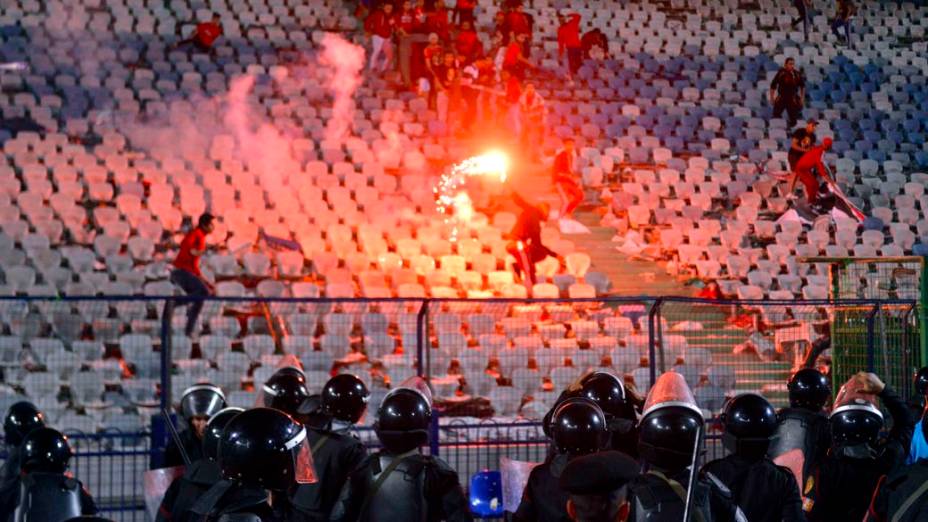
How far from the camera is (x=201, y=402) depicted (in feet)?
18.6

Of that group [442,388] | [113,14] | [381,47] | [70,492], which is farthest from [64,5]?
[70,492]

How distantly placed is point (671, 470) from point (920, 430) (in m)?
2.10

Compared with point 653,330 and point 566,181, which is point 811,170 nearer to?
point 566,181

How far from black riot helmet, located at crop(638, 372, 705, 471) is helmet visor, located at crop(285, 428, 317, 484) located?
0.97 metres

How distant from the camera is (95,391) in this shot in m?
10.5

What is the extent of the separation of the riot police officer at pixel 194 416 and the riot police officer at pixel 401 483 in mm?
1186

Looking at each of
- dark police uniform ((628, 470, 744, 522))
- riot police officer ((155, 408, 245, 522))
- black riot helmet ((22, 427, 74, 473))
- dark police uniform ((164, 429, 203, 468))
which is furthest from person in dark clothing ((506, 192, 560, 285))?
dark police uniform ((628, 470, 744, 522))

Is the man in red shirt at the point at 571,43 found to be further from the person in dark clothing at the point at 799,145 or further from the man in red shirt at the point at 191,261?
the man in red shirt at the point at 191,261

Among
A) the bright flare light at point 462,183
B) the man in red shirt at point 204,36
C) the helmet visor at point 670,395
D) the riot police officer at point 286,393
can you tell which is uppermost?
the man in red shirt at point 204,36

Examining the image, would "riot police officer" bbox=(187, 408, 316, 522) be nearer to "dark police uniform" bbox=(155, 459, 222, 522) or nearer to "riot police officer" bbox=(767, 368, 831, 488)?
"dark police uniform" bbox=(155, 459, 222, 522)

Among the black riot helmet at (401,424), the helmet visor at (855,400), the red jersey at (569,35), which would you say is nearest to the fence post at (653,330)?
the helmet visor at (855,400)

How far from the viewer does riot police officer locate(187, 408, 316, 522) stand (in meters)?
3.15

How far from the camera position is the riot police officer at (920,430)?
4.36m

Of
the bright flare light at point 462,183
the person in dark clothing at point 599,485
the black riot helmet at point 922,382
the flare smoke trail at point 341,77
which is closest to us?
the person in dark clothing at point 599,485
